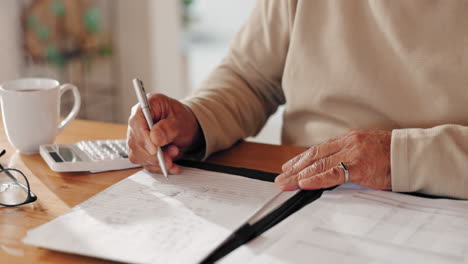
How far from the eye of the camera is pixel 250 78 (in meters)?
1.22

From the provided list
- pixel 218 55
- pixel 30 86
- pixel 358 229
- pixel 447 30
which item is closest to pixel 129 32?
pixel 218 55

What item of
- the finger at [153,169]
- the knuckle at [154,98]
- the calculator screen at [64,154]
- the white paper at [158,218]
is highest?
the knuckle at [154,98]

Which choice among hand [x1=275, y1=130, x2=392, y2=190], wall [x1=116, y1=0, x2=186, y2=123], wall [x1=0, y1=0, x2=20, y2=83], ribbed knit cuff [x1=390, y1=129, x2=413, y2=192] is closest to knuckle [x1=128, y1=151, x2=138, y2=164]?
hand [x1=275, y1=130, x2=392, y2=190]

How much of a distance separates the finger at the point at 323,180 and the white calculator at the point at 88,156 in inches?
12.4

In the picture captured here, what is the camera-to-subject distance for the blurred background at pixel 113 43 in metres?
2.89

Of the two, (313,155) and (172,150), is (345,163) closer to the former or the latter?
(313,155)

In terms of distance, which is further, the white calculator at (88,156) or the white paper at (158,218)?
the white calculator at (88,156)

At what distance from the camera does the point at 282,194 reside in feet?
2.75

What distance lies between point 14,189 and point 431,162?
0.64 metres

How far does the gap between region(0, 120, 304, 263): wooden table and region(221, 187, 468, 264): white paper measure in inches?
7.6

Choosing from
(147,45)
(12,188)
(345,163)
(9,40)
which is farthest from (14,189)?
(147,45)

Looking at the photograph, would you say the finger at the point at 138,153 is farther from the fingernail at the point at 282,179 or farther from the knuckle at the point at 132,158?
the fingernail at the point at 282,179

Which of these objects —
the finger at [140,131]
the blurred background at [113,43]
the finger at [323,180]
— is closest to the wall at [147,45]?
the blurred background at [113,43]

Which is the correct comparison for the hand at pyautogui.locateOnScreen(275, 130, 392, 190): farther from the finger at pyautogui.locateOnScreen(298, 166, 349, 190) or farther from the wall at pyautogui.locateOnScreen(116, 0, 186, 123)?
the wall at pyautogui.locateOnScreen(116, 0, 186, 123)
